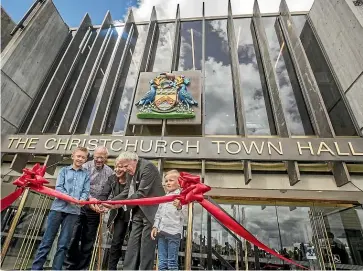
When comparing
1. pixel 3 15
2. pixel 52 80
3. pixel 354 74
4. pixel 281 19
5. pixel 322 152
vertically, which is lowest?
pixel 322 152

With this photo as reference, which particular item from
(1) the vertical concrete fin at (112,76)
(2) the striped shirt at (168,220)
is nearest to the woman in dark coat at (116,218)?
(2) the striped shirt at (168,220)

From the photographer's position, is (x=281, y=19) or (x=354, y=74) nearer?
(x=354, y=74)

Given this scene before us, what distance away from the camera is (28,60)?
9.15 m

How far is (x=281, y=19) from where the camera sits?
1016cm

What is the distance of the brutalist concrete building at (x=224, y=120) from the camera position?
649 cm

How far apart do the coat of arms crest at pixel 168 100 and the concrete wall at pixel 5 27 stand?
6247mm

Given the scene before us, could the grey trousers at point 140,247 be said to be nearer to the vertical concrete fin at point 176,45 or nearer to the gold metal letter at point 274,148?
the gold metal letter at point 274,148

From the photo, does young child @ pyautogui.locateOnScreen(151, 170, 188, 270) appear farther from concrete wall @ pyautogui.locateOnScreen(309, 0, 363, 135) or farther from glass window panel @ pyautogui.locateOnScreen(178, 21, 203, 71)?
glass window panel @ pyautogui.locateOnScreen(178, 21, 203, 71)

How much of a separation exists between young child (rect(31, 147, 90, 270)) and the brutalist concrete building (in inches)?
59.0

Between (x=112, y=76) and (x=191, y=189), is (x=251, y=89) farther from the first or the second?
(x=191, y=189)

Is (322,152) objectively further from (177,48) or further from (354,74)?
(177,48)

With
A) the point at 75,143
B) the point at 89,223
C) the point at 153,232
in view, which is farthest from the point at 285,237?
the point at 75,143

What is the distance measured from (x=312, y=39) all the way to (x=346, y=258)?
27.6 feet

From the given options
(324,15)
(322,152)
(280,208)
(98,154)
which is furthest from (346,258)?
(324,15)
